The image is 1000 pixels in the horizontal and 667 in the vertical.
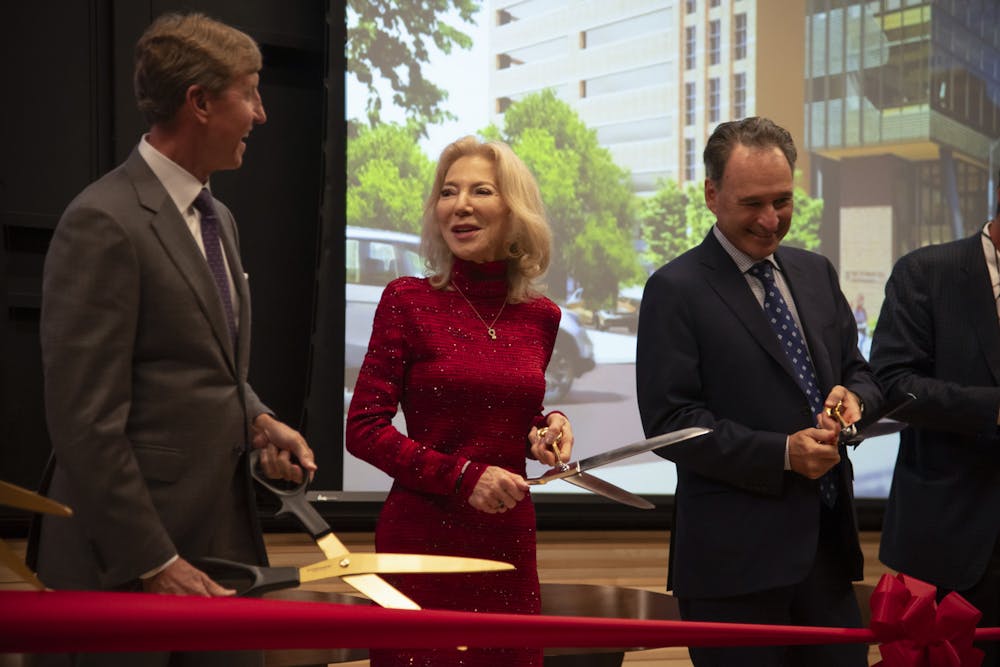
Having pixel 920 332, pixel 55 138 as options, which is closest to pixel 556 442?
pixel 920 332

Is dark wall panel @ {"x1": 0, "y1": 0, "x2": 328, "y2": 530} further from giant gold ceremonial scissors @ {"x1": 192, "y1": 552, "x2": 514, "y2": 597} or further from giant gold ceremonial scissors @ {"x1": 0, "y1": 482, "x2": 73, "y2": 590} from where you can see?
giant gold ceremonial scissors @ {"x1": 0, "y1": 482, "x2": 73, "y2": 590}

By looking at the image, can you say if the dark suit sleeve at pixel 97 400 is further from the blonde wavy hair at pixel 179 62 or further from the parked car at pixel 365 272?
the parked car at pixel 365 272

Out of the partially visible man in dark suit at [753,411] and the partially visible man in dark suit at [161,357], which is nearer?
the partially visible man in dark suit at [161,357]

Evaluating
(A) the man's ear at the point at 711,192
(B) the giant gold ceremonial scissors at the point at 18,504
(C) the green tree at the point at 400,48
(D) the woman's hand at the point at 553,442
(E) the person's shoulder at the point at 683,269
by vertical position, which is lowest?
(D) the woman's hand at the point at 553,442

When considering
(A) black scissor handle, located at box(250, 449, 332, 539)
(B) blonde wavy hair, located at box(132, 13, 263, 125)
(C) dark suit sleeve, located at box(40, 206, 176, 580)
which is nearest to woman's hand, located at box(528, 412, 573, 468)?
(A) black scissor handle, located at box(250, 449, 332, 539)

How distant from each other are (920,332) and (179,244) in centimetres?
167

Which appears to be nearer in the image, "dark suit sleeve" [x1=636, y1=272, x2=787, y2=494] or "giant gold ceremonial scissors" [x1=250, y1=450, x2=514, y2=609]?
"giant gold ceremonial scissors" [x1=250, y1=450, x2=514, y2=609]

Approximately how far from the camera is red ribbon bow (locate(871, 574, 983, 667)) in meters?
1.44

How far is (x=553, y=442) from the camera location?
6.38 ft

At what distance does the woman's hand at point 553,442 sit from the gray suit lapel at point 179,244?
59 cm

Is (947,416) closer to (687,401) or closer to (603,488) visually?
(687,401)

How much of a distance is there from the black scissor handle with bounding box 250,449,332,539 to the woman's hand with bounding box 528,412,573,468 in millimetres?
461

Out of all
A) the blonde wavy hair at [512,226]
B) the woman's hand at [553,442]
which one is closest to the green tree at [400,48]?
the blonde wavy hair at [512,226]

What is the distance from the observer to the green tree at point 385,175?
154 inches
